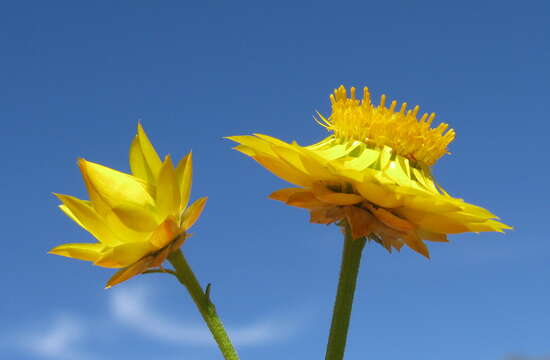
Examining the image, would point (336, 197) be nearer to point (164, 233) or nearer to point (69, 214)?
point (164, 233)

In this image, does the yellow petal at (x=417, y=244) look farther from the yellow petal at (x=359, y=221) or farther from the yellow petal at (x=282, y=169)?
the yellow petal at (x=282, y=169)

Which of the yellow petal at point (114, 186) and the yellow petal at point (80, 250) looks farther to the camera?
the yellow petal at point (80, 250)

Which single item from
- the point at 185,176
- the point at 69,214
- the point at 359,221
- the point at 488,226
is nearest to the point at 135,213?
the point at 185,176

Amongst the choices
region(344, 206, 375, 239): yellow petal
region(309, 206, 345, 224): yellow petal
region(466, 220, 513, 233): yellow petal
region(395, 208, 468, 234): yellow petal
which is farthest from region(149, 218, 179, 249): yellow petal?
region(466, 220, 513, 233): yellow petal

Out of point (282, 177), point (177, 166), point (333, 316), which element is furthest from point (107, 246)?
point (333, 316)

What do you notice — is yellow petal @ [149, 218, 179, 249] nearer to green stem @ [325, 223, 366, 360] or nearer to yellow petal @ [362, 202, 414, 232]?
green stem @ [325, 223, 366, 360]

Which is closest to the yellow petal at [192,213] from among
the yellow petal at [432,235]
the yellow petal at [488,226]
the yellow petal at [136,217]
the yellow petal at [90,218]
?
the yellow petal at [136,217]
